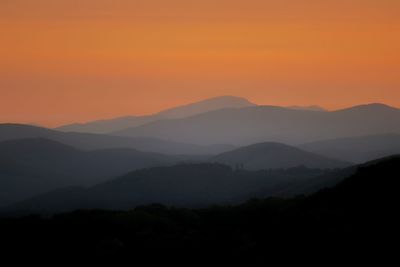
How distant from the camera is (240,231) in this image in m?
78.8

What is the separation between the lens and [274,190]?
6954 inches

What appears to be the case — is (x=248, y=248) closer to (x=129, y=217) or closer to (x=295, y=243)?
(x=295, y=243)

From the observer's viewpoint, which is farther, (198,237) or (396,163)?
(396,163)

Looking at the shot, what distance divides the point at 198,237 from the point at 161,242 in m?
3.26

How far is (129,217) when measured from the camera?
280 ft

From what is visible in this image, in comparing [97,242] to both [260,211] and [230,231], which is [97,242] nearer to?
[230,231]

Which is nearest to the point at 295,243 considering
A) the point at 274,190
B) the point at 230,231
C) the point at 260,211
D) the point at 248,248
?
the point at 248,248

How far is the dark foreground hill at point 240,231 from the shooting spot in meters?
68.2

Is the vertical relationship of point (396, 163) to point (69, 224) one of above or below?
above

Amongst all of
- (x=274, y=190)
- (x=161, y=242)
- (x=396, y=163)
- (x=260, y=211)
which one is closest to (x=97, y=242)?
(x=161, y=242)

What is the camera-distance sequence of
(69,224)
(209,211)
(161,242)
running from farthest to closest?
(209,211)
(69,224)
(161,242)

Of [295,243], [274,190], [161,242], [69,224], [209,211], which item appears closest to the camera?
[295,243]

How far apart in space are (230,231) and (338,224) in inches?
421

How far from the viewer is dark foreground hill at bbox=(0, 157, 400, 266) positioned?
6825 centimetres
